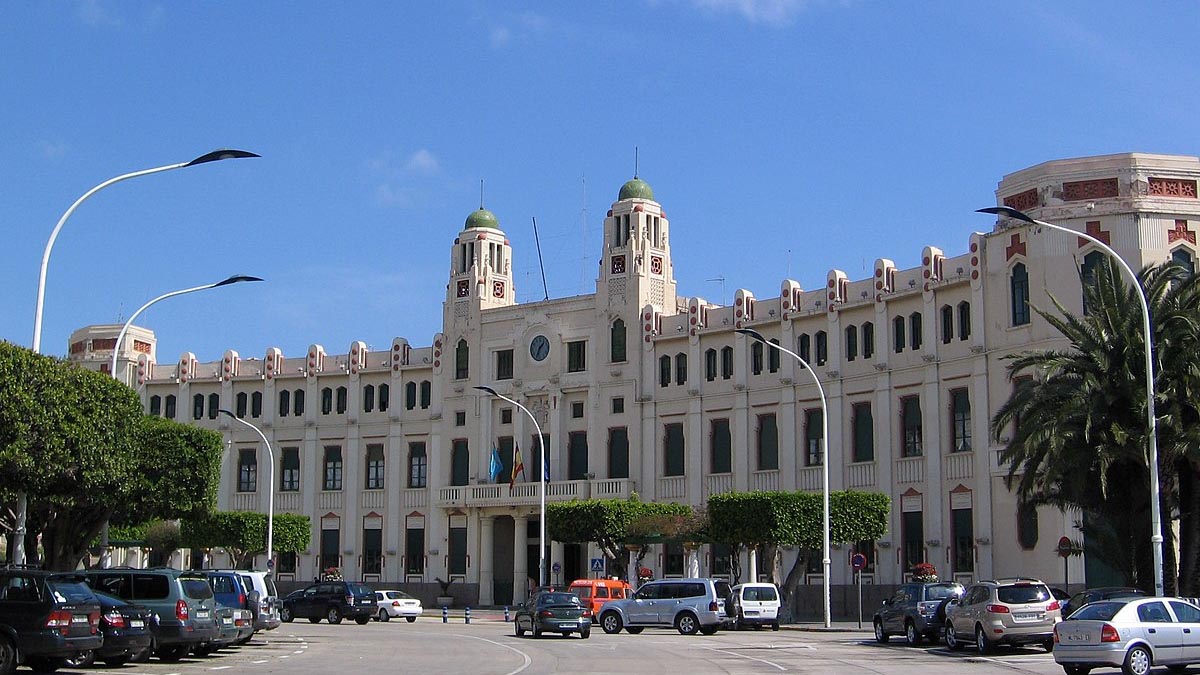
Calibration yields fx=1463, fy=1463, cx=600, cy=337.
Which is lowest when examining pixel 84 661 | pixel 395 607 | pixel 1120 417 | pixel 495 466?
pixel 395 607

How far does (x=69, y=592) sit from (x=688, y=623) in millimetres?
22867

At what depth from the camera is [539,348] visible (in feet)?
238

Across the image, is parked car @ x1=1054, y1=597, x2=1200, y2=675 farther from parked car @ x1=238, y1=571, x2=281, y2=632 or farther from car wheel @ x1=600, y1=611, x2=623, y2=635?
car wheel @ x1=600, y1=611, x2=623, y2=635

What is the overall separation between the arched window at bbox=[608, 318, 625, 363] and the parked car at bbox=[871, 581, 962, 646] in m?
31.4

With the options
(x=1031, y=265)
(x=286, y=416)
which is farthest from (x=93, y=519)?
(x=286, y=416)

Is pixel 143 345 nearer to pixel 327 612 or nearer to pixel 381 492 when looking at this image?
pixel 381 492

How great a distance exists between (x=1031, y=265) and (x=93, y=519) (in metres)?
31.8

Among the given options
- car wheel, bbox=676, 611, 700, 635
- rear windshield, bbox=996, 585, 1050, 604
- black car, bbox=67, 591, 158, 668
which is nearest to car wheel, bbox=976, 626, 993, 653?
rear windshield, bbox=996, 585, 1050, 604

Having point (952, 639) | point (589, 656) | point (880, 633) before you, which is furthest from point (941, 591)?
point (589, 656)

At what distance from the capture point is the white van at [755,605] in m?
46.5

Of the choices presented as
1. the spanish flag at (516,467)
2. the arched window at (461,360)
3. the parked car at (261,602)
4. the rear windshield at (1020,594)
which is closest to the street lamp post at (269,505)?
the arched window at (461,360)

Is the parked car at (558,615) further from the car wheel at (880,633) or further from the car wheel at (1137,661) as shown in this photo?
the car wheel at (1137,661)

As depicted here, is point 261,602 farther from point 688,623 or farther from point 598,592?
point 598,592

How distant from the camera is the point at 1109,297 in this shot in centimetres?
3778
